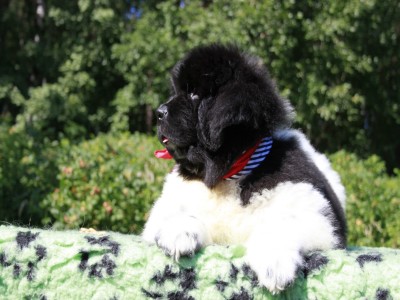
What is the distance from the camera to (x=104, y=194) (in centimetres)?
554

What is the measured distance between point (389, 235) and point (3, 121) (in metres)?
5.91

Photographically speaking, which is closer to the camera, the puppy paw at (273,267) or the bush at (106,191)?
the puppy paw at (273,267)

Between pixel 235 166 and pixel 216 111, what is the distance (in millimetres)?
A: 305

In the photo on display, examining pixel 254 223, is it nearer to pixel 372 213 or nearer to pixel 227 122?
pixel 227 122

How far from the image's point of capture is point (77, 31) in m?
13.6

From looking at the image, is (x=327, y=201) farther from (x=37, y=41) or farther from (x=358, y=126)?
(x=37, y=41)

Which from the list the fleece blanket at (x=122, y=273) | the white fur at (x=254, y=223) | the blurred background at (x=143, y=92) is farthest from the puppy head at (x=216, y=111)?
the fleece blanket at (x=122, y=273)

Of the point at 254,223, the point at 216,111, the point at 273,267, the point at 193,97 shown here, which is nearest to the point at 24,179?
the point at 193,97

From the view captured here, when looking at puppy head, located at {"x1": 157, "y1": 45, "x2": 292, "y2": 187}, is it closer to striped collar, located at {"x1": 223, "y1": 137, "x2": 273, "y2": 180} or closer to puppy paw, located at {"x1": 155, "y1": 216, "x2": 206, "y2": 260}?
striped collar, located at {"x1": 223, "y1": 137, "x2": 273, "y2": 180}

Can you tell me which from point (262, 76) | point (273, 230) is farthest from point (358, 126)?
point (273, 230)

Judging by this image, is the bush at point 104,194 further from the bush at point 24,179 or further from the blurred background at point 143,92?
the bush at point 24,179

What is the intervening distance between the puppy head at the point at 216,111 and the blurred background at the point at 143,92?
2.22 feet

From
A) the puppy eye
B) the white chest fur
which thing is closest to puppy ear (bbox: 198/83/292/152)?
the puppy eye

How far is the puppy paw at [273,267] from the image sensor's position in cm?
169
